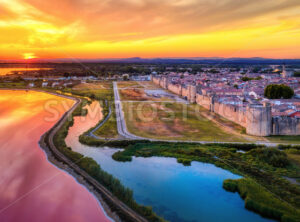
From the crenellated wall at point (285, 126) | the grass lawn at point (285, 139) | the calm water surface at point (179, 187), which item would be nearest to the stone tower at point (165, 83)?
the crenellated wall at point (285, 126)

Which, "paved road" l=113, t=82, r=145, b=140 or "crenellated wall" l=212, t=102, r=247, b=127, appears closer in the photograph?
"paved road" l=113, t=82, r=145, b=140

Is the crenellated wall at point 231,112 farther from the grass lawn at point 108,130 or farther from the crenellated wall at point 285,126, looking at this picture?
the grass lawn at point 108,130

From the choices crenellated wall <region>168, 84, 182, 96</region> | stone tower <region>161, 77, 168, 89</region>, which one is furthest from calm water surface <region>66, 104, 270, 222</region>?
stone tower <region>161, 77, 168, 89</region>

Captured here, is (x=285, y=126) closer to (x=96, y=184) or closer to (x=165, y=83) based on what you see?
(x=96, y=184)

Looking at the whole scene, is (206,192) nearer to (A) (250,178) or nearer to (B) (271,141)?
(A) (250,178)

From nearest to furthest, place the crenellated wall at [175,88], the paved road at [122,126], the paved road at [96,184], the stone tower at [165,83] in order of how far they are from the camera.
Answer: the paved road at [96,184]
the paved road at [122,126]
the crenellated wall at [175,88]
the stone tower at [165,83]

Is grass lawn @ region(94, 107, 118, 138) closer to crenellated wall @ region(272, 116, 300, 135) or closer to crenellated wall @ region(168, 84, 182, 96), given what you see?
crenellated wall @ region(272, 116, 300, 135)

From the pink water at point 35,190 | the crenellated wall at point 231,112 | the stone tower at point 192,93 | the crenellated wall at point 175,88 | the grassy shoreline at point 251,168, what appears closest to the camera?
the grassy shoreline at point 251,168
